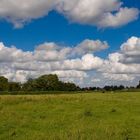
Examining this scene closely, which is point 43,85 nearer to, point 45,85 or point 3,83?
point 45,85

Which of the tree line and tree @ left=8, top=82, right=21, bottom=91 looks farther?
tree @ left=8, top=82, right=21, bottom=91

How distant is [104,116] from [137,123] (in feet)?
16.2

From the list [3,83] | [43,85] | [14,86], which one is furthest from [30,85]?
[3,83]

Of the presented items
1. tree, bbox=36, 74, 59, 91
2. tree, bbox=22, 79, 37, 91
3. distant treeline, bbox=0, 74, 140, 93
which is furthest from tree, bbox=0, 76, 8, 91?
tree, bbox=36, 74, 59, 91

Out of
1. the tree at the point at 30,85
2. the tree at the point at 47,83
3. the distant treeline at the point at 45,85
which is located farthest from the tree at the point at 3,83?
the tree at the point at 47,83

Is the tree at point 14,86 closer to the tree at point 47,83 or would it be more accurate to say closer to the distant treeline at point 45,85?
the distant treeline at point 45,85

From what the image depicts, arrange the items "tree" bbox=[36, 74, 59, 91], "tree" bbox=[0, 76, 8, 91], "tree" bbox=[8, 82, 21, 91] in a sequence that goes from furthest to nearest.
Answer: "tree" bbox=[8, 82, 21, 91], "tree" bbox=[36, 74, 59, 91], "tree" bbox=[0, 76, 8, 91]

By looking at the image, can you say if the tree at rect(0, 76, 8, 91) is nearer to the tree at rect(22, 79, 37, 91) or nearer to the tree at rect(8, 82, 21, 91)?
the tree at rect(8, 82, 21, 91)

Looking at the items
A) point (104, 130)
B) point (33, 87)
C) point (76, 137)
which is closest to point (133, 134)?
point (104, 130)

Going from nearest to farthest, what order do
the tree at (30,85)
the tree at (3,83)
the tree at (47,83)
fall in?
the tree at (3,83) → the tree at (30,85) → the tree at (47,83)

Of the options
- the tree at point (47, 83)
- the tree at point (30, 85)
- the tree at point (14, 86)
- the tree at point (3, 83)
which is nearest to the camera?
the tree at point (3, 83)

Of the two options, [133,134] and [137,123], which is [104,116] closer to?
[137,123]

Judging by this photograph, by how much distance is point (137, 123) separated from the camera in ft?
78.4

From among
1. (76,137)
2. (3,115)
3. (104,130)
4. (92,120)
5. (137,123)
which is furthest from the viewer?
(3,115)
